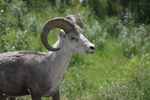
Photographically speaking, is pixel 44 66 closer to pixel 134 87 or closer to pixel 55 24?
pixel 55 24

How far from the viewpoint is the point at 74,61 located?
9.71 meters

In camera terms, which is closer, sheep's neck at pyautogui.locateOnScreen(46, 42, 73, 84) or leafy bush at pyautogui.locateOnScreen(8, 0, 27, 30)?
sheep's neck at pyautogui.locateOnScreen(46, 42, 73, 84)

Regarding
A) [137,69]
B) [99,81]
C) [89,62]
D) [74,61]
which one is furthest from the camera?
[89,62]

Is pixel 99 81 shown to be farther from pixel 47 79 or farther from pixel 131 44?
pixel 47 79

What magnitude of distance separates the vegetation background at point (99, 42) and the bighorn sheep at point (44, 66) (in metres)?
1.60

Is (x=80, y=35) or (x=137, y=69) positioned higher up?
(x=80, y=35)

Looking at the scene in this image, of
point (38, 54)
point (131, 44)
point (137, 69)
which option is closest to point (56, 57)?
point (38, 54)

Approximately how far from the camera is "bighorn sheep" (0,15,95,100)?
184 inches

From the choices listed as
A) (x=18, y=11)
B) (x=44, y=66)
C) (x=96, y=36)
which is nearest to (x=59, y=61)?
(x=44, y=66)

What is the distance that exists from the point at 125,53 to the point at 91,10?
11.7 ft

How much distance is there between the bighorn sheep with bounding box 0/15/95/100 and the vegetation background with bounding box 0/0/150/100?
1.60 meters

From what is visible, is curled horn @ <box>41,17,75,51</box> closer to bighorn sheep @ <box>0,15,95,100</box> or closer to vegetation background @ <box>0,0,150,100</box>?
bighorn sheep @ <box>0,15,95,100</box>

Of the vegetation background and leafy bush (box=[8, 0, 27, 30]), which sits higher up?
leafy bush (box=[8, 0, 27, 30])

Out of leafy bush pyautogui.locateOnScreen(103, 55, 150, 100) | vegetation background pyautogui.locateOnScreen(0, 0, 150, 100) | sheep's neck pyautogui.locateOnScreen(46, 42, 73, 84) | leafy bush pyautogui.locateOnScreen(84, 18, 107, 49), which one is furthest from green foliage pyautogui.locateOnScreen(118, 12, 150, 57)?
sheep's neck pyautogui.locateOnScreen(46, 42, 73, 84)
